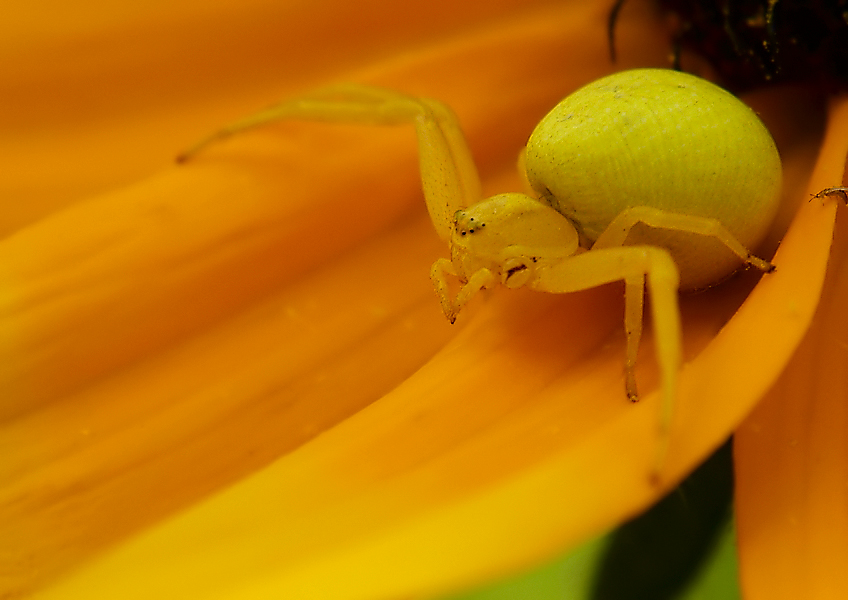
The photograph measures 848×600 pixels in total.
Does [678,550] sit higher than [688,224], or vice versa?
[688,224]

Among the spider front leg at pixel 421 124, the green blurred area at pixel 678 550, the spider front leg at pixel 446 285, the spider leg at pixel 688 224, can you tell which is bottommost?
the green blurred area at pixel 678 550

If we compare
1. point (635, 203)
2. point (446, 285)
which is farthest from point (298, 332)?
point (635, 203)

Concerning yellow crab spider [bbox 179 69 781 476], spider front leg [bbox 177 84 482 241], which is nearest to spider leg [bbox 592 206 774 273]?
yellow crab spider [bbox 179 69 781 476]

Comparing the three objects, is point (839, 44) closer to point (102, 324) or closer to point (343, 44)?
point (343, 44)

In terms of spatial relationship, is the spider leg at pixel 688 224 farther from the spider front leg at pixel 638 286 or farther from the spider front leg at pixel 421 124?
the spider front leg at pixel 421 124

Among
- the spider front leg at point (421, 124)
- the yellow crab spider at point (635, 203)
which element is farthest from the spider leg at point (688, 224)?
the spider front leg at point (421, 124)

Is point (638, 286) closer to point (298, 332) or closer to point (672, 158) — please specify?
point (672, 158)

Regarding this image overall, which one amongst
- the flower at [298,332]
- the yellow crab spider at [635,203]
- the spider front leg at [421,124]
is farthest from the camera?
the spider front leg at [421,124]
